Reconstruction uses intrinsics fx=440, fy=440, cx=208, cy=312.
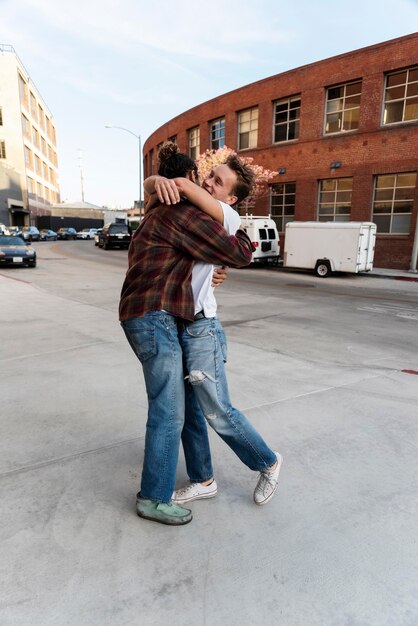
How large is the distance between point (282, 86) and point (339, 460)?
2621cm

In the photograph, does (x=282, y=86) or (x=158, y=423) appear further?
(x=282, y=86)

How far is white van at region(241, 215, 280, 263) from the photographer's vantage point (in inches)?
831

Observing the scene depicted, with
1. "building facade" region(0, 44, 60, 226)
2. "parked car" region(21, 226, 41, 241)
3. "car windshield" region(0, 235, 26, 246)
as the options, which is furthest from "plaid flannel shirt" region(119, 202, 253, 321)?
"building facade" region(0, 44, 60, 226)

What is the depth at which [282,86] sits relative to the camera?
987 inches

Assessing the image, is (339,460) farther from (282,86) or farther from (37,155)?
(37,155)

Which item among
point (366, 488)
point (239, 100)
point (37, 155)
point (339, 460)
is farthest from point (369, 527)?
point (37, 155)

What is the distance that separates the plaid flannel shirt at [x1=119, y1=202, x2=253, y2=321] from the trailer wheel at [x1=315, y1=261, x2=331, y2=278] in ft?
54.4

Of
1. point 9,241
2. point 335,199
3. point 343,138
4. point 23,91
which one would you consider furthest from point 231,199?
point 23,91

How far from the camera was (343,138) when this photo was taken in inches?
888

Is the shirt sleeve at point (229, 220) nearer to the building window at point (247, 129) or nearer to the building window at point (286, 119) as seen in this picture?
the building window at point (286, 119)

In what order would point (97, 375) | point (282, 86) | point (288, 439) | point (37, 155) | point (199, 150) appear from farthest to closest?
point (37, 155) < point (199, 150) < point (282, 86) < point (97, 375) < point (288, 439)

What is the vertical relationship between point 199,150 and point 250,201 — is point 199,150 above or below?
above

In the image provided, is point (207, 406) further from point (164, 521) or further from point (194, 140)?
point (194, 140)

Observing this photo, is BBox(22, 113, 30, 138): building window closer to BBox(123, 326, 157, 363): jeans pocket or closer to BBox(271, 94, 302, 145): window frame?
BBox(271, 94, 302, 145): window frame
